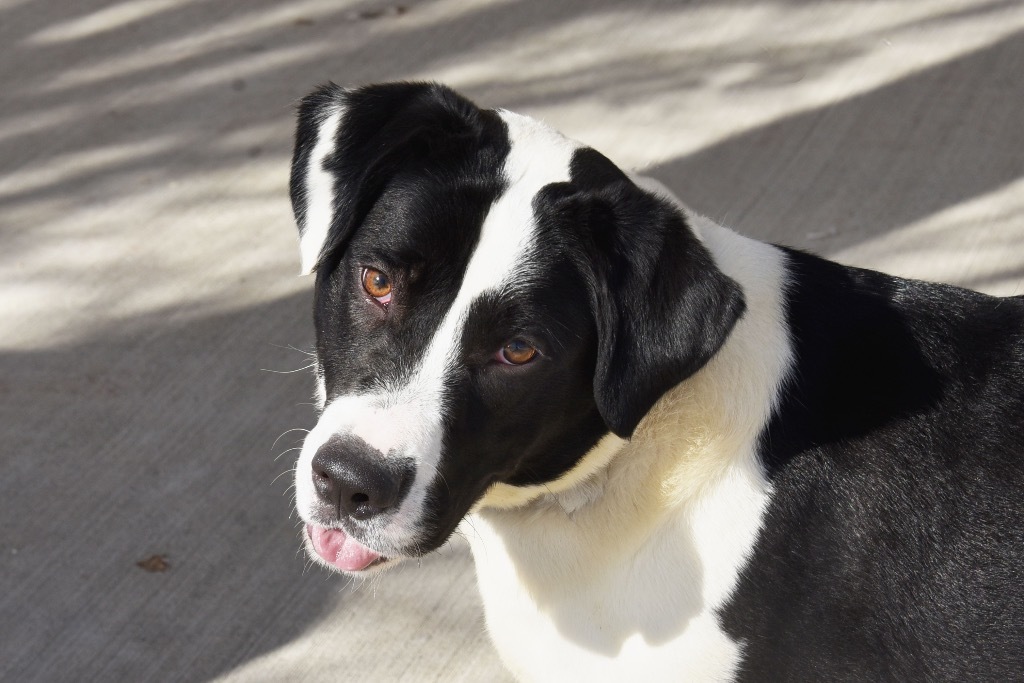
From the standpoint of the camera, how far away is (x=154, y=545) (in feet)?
11.5

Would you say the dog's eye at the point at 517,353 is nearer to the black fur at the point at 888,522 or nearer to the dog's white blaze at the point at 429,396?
the dog's white blaze at the point at 429,396

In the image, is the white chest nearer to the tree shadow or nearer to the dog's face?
the dog's face

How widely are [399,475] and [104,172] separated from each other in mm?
3236

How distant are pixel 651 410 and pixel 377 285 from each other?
2.06 ft

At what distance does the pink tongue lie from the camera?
253 cm

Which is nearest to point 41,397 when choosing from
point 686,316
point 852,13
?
point 686,316

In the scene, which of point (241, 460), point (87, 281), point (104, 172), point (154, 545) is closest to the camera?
point (154, 545)

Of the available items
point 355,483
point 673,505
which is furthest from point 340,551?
point 673,505

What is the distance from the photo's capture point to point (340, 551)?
101 inches

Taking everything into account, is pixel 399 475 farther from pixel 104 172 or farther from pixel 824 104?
pixel 824 104

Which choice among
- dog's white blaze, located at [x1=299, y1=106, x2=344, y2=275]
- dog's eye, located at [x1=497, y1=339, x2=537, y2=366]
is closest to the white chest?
dog's eye, located at [x1=497, y1=339, x2=537, y2=366]

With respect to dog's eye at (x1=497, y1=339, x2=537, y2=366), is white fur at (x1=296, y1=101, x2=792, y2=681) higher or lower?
lower

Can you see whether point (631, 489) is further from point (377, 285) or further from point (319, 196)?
point (319, 196)

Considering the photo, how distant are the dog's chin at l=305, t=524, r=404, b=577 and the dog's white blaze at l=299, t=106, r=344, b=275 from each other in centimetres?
56
